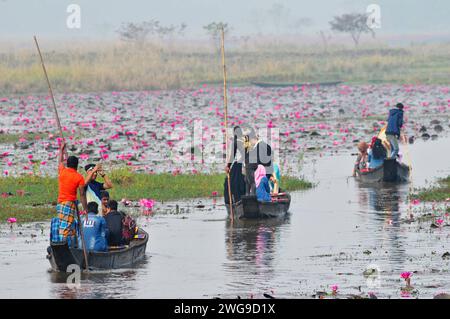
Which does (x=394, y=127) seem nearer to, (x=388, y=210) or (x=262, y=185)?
(x=388, y=210)

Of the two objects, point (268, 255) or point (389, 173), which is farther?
point (389, 173)

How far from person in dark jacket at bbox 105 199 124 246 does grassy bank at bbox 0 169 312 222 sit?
5.19m

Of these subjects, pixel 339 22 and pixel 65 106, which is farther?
pixel 339 22

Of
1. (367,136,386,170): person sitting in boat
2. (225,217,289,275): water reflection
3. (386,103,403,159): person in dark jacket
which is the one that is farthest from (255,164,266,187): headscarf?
(386,103,403,159): person in dark jacket

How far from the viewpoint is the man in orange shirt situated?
55.6 ft

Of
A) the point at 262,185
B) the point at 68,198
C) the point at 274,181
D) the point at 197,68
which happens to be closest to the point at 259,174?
the point at 262,185

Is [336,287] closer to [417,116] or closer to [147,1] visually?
[417,116]

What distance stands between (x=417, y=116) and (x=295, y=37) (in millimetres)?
97075

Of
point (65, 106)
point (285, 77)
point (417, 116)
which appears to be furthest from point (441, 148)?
point (285, 77)

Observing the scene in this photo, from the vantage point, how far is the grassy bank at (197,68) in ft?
202

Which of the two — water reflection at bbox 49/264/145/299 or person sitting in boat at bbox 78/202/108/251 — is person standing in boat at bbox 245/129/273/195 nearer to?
water reflection at bbox 49/264/145/299

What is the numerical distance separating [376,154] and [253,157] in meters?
6.68

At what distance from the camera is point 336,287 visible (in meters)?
15.2

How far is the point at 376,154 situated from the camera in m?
29.0
